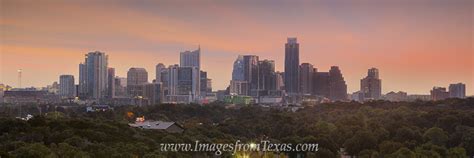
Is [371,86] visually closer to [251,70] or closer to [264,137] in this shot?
[251,70]

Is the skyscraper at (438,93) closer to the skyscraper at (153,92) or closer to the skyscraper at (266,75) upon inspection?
the skyscraper at (266,75)

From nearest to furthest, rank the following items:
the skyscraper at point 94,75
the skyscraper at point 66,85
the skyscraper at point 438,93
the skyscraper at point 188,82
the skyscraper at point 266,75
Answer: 1. the skyscraper at point 438,93
2. the skyscraper at point 94,75
3. the skyscraper at point 66,85
4. the skyscraper at point 188,82
5. the skyscraper at point 266,75

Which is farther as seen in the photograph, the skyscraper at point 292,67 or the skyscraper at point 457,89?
the skyscraper at point 292,67

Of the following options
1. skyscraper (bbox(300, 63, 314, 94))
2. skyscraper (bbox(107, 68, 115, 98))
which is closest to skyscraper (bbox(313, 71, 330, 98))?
skyscraper (bbox(300, 63, 314, 94))

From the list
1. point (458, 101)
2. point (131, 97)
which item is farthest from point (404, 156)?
point (131, 97)

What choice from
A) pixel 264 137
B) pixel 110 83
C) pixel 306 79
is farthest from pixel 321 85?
pixel 264 137

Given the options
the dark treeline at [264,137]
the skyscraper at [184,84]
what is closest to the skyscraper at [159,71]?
the skyscraper at [184,84]

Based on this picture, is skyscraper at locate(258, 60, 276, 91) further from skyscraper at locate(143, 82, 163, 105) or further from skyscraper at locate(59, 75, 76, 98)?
skyscraper at locate(59, 75, 76, 98)
